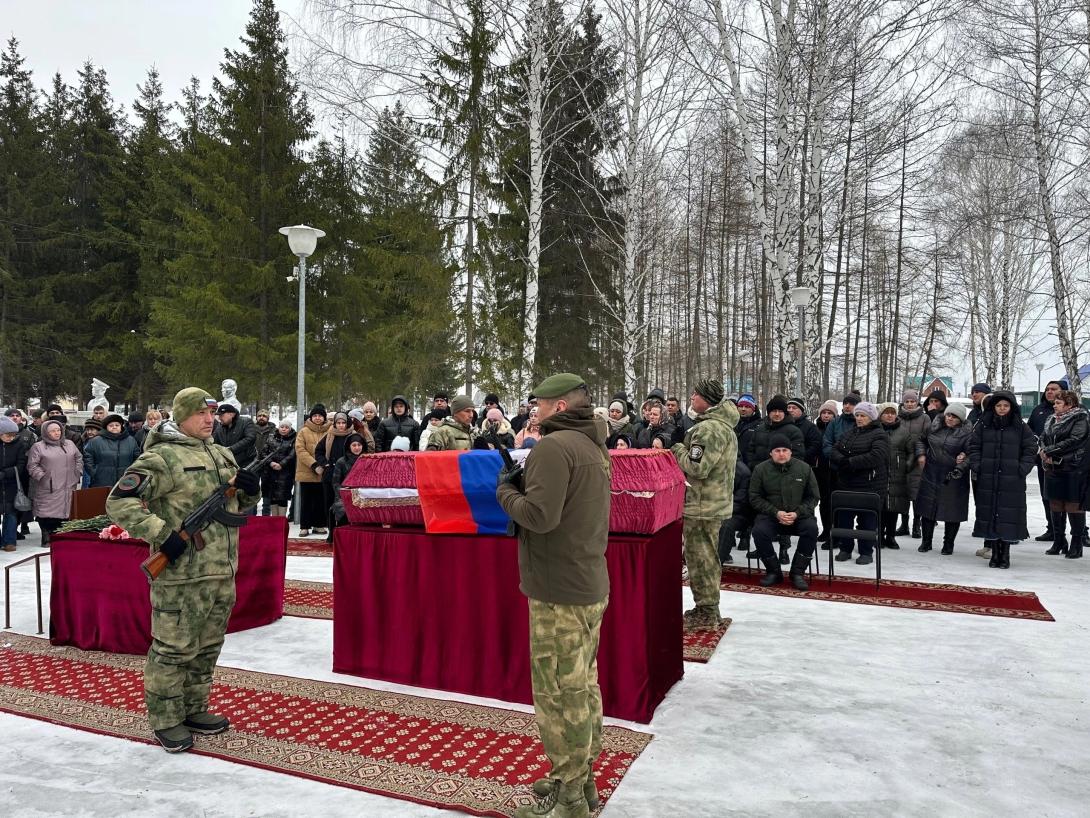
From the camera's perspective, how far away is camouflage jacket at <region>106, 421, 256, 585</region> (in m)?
3.84

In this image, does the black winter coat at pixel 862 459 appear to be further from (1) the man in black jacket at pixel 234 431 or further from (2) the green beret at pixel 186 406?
(1) the man in black jacket at pixel 234 431

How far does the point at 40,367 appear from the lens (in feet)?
84.6

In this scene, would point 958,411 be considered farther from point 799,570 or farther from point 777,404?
point 799,570

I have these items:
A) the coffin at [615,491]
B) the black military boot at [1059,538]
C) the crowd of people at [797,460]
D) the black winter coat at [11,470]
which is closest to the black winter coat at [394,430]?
the crowd of people at [797,460]

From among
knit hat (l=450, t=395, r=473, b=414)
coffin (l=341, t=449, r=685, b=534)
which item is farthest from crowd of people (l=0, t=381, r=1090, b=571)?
coffin (l=341, t=449, r=685, b=534)

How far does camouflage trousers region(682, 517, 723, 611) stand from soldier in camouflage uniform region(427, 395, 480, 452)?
2.02 metres

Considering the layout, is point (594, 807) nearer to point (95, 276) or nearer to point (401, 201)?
point (401, 201)

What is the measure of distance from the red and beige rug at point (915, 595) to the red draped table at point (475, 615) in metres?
2.83

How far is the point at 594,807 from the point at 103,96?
1377 inches

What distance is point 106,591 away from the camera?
226 inches

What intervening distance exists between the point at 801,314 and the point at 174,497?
37.6 feet

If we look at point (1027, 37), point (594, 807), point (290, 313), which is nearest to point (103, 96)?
point (290, 313)

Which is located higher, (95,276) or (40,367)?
(95,276)

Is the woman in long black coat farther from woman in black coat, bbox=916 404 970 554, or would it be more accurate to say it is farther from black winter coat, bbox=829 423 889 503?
black winter coat, bbox=829 423 889 503
